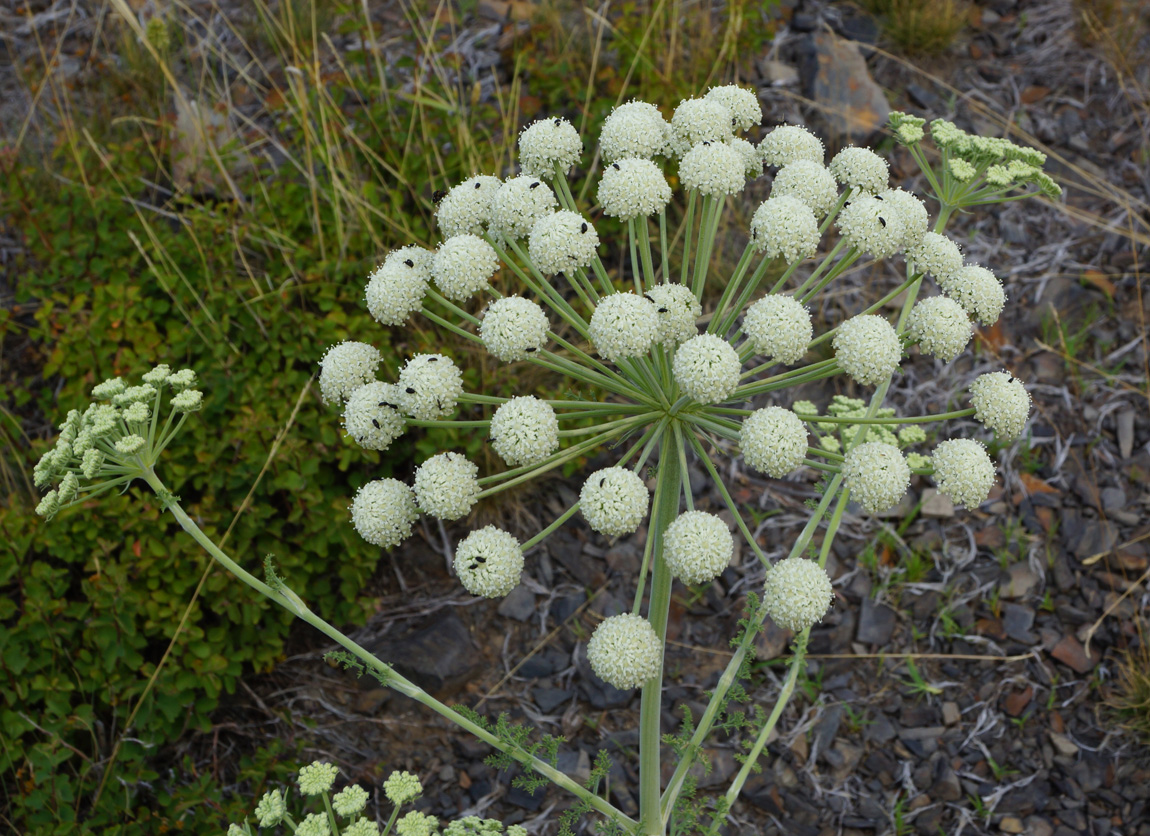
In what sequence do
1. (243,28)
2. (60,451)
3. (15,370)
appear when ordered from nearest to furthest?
1. (60,451)
2. (15,370)
3. (243,28)

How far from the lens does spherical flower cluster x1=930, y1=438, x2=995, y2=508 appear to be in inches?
126

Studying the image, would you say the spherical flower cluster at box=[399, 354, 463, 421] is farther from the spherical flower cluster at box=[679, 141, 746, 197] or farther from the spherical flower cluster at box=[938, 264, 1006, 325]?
the spherical flower cluster at box=[938, 264, 1006, 325]

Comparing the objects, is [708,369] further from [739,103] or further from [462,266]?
[739,103]

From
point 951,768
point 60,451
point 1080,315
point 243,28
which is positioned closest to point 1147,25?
point 1080,315

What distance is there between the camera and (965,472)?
126 inches

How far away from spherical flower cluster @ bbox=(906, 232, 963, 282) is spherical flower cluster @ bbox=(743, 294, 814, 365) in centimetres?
62

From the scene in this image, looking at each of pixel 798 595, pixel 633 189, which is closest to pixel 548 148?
pixel 633 189

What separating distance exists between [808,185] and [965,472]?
116 cm

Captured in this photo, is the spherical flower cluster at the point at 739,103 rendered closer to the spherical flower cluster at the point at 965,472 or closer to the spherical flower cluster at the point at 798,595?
the spherical flower cluster at the point at 965,472

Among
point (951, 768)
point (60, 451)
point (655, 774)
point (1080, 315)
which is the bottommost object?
point (951, 768)

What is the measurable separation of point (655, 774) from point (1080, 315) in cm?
488

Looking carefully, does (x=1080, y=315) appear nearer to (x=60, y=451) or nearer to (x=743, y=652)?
(x=743, y=652)

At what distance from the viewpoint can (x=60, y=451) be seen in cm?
328

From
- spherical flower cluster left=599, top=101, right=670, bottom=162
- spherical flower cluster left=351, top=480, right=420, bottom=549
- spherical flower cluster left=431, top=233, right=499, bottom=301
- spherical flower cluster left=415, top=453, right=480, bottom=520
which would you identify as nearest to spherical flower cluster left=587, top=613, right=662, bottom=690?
spherical flower cluster left=415, top=453, right=480, bottom=520
